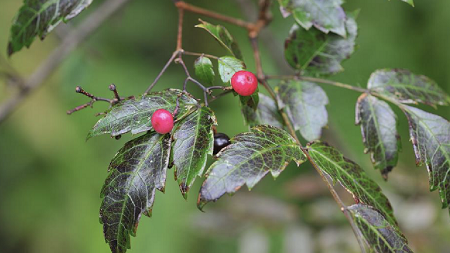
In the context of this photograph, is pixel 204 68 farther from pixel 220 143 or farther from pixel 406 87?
pixel 406 87

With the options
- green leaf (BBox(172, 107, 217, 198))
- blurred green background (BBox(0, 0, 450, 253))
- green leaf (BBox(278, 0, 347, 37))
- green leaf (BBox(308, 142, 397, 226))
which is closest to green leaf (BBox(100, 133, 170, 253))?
green leaf (BBox(172, 107, 217, 198))

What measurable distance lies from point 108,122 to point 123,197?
5.1 inches

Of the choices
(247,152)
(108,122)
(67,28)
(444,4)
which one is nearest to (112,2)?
(67,28)

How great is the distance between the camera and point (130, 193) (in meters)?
0.71

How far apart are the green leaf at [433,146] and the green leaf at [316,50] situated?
18 cm

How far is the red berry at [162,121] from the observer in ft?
2.24

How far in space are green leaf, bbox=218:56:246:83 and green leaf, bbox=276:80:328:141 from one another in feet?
0.53

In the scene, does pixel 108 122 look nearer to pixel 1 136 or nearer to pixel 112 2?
pixel 112 2

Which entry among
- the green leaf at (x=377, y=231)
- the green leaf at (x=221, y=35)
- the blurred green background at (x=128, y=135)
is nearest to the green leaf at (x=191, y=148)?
the green leaf at (x=221, y=35)

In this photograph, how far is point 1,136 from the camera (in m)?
2.35

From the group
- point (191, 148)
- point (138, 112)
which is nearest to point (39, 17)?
point (138, 112)

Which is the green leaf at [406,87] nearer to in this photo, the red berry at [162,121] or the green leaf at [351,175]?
the green leaf at [351,175]

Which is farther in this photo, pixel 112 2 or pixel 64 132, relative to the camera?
pixel 64 132

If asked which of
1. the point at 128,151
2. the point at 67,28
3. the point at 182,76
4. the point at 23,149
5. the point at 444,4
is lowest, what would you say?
the point at 23,149
